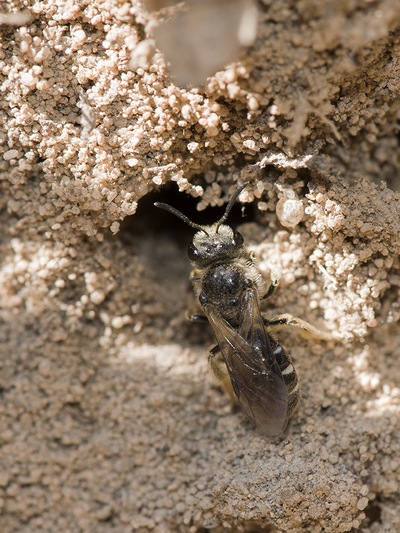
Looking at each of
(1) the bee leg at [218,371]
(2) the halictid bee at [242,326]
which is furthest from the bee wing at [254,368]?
(1) the bee leg at [218,371]

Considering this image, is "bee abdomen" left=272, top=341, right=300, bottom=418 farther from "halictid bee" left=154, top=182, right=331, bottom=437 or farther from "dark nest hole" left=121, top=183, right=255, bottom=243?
"dark nest hole" left=121, top=183, right=255, bottom=243

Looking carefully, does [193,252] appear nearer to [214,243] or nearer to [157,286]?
[214,243]

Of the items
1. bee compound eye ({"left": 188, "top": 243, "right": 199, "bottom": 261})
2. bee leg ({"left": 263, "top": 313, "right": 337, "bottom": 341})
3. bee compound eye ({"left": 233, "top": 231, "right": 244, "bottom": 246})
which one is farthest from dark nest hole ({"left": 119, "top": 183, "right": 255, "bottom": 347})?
bee leg ({"left": 263, "top": 313, "right": 337, "bottom": 341})

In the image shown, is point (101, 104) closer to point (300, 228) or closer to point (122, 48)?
point (122, 48)

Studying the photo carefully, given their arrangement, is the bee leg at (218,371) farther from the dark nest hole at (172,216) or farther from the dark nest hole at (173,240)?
the dark nest hole at (172,216)

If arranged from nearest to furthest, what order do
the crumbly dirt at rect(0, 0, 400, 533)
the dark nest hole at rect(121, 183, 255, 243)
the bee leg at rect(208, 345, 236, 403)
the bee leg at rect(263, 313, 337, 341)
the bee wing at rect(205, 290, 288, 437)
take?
the crumbly dirt at rect(0, 0, 400, 533), the bee wing at rect(205, 290, 288, 437), the bee leg at rect(263, 313, 337, 341), the bee leg at rect(208, 345, 236, 403), the dark nest hole at rect(121, 183, 255, 243)

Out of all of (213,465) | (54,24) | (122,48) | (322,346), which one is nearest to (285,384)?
(322,346)
